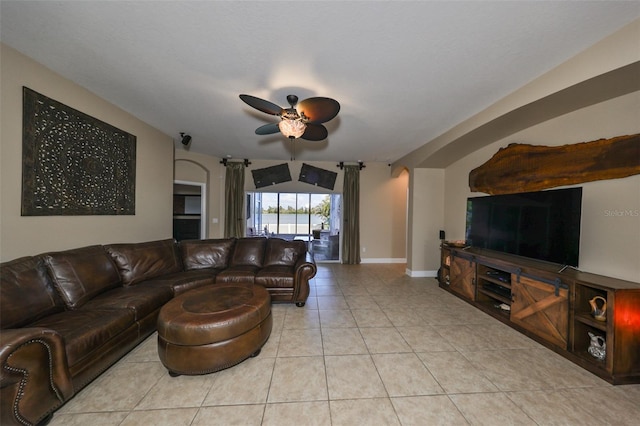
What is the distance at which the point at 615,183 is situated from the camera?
6.89ft

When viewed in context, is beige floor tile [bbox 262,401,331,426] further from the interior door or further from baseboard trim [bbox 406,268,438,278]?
baseboard trim [bbox 406,268,438,278]

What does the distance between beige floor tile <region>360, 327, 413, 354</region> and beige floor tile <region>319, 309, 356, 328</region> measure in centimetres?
23

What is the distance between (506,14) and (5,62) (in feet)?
13.1

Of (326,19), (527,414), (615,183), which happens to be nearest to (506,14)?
(326,19)

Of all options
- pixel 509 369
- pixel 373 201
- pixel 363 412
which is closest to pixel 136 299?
pixel 363 412

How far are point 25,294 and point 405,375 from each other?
313 cm

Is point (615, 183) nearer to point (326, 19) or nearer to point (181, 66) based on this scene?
point (326, 19)

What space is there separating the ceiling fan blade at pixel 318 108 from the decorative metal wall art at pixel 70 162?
2.52 m

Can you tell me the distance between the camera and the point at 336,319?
9.22ft

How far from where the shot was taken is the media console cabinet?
5.78 feet

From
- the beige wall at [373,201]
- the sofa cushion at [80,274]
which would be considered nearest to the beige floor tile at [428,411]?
the sofa cushion at [80,274]

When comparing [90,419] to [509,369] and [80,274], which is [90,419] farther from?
[509,369]

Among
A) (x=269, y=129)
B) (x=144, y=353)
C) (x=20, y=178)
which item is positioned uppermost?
(x=269, y=129)

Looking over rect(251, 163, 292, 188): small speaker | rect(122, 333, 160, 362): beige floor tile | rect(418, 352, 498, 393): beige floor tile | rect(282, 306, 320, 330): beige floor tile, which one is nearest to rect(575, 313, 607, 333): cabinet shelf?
rect(418, 352, 498, 393): beige floor tile
